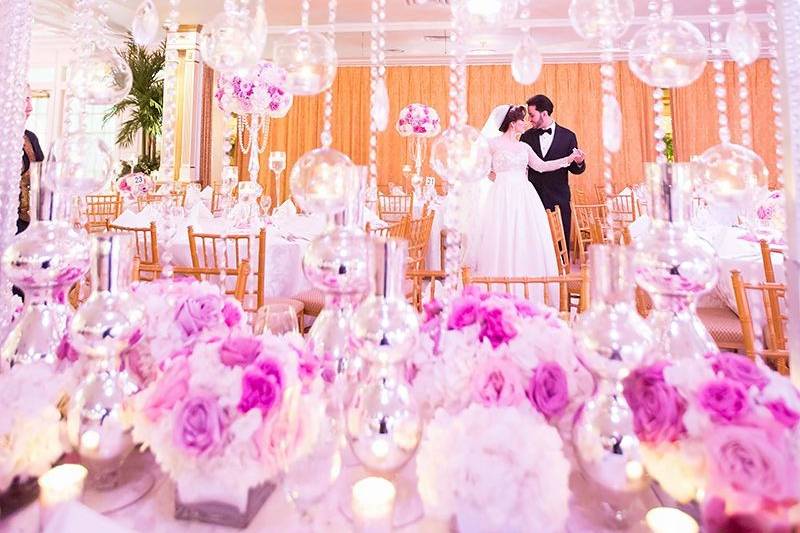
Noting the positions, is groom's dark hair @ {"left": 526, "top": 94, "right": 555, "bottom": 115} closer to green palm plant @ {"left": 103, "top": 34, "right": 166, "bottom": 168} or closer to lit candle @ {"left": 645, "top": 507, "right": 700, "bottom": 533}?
lit candle @ {"left": 645, "top": 507, "right": 700, "bottom": 533}

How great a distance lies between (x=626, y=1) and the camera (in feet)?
2.89

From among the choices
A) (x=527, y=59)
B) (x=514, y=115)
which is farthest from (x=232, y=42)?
(x=514, y=115)

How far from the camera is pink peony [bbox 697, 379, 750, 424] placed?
0.51 meters

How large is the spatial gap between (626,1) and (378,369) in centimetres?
73

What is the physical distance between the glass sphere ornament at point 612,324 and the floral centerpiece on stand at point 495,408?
77 millimetres

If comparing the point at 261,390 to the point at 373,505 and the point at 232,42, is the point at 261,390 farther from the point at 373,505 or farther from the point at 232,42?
the point at 232,42

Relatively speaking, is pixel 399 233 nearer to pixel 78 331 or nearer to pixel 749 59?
pixel 749 59

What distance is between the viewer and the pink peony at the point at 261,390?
54 centimetres

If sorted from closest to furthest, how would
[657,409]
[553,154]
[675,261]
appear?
1. [657,409]
2. [675,261]
3. [553,154]

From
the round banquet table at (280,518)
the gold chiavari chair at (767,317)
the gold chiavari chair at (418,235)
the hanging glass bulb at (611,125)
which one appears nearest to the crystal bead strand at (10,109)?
the round banquet table at (280,518)

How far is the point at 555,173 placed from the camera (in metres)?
4.97

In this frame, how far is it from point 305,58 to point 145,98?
7.10 meters

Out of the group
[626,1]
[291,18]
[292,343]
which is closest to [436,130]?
[291,18]

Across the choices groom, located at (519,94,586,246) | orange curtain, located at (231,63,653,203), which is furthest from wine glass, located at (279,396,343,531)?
orange curtain, located at (231,63,653,203)
